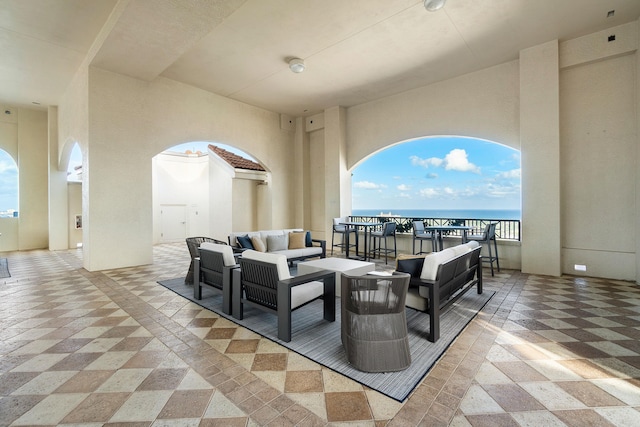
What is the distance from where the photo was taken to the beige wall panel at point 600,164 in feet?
15.9

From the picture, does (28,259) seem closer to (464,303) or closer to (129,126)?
(129,126)

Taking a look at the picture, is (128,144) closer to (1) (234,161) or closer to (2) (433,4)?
(1) (234,161)

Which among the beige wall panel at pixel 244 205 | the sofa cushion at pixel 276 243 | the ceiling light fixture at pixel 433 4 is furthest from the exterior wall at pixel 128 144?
the ceiling light fixture at pixel 433 4

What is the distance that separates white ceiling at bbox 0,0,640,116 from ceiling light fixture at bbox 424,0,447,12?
0.19 meters

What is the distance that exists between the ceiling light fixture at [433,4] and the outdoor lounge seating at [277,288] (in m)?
3.90

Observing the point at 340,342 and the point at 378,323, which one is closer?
the point at 378,323

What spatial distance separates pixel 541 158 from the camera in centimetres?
530

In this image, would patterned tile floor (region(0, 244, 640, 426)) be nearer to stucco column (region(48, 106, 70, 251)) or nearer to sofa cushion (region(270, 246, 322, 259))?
sofa cushion (region(270, 246, 322, 259))

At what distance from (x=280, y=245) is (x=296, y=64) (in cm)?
364

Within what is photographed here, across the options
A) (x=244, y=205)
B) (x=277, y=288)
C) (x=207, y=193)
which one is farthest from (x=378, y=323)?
(x=207, y=193)

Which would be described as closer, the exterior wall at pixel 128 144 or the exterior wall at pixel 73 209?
the exterior wall at pixel 128 144

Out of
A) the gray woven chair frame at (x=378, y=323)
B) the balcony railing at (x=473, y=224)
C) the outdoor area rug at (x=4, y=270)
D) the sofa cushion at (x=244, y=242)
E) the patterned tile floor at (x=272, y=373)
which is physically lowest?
the patterned tile floor at (x=272, y=373)

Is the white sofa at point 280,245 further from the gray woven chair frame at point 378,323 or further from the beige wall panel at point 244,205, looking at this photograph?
the beige wall panel at point 244,205

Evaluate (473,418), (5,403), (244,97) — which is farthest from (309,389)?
(244,97)
